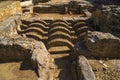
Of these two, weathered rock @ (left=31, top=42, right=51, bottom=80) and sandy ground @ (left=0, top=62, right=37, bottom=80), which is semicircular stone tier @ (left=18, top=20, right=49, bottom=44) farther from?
sandy ground @ (left=0, top=62, right=37, bottom=80)

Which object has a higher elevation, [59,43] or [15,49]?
[15,49]

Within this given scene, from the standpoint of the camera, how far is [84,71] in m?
4.62

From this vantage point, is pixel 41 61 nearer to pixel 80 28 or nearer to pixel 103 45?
Answer: pixel 103 45

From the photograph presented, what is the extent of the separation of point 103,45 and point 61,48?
1.76m

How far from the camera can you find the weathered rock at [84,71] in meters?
4.44

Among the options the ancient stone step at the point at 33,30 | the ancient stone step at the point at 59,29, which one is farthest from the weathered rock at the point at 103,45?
the ancient stone step at the point at 33,30

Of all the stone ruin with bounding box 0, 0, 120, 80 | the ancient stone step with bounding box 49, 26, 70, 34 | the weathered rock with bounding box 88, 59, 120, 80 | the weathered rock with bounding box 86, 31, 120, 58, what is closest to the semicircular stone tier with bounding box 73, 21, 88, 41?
the stone ruin with bounding box 0, 0, 120, 80

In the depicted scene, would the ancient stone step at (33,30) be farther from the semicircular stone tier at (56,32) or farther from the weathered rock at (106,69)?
the weathered rock at (106,69)

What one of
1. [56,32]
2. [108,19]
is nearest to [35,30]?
[56,32]

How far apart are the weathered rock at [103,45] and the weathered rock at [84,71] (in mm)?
604

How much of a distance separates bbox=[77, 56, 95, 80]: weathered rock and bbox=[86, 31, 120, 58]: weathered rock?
1.98 ft

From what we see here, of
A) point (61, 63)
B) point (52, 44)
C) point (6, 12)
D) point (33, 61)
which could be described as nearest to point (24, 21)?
point (6, 12)

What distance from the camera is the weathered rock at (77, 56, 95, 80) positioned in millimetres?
4437

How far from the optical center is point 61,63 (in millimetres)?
5977
